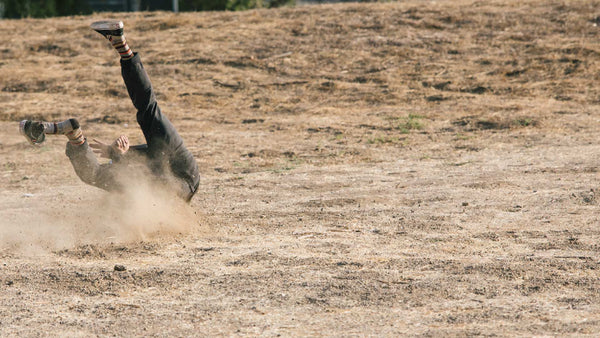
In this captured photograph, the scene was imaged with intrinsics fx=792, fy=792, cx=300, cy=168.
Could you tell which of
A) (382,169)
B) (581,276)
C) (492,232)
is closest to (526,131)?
(382,169)

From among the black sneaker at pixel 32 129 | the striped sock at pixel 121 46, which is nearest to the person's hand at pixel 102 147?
the black sneaker at pixel 32 129

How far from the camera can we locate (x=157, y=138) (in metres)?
7.02

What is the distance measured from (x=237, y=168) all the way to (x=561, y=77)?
23.2 ft

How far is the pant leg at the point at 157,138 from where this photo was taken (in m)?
7.02

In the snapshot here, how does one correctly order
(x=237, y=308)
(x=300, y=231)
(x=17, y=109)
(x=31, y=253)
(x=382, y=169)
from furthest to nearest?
(x=17, y=109), (x=382, y=169), (x=300, y=231), (x=31, y=253), (x=237, y=308)

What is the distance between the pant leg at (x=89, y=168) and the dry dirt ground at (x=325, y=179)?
307mm

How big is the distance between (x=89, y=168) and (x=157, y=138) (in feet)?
2.15

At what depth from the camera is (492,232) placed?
269 inches

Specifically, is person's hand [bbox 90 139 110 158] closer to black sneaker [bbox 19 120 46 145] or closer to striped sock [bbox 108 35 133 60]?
black sneaker [bbox 19 120 46 145]

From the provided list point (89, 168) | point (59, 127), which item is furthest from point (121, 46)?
point (89, 168)

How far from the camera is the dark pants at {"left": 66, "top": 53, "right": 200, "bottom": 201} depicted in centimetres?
686

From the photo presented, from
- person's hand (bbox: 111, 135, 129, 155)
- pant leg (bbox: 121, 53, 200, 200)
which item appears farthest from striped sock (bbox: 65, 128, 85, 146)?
pant leg (bbox: 121, 53, 200, 200)

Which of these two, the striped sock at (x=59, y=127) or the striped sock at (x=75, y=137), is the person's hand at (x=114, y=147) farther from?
the striped sock at (x=59, y=127)

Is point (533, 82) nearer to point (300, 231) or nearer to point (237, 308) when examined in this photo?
point (300, 231)
